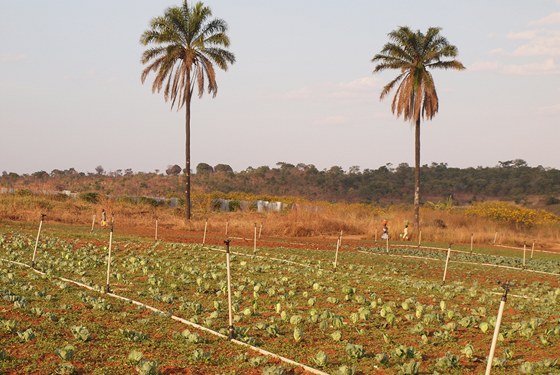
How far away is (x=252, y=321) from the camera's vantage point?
12805 mm

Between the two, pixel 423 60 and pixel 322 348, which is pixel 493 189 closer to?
pixel 423 60

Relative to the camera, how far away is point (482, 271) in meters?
25.8

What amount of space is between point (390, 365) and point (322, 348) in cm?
131

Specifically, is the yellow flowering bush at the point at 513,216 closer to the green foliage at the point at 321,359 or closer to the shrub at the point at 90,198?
the shrub at the point at 90,198

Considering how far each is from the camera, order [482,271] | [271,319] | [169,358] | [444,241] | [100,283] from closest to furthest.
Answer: [169,358], [271,319], [100,283], [482,271], [444,241]

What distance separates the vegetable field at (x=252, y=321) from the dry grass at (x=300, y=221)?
70.8 feet

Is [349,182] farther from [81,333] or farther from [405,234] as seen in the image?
[81,333]

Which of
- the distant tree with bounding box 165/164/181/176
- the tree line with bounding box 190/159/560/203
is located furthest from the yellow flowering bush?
the distant tree with bounding box 165/164/181/176

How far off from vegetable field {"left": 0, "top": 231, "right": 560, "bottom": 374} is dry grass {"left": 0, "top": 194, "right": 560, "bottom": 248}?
2159 centimetres

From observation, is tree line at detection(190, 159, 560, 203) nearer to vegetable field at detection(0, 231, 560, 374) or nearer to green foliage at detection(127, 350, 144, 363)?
vegetable field at detection(0, 231, 560, 374)

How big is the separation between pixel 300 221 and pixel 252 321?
32.4 metres

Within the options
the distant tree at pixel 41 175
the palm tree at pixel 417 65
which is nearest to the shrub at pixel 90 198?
the palm tree at pixel 417 65

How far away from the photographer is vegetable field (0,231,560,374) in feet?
31.8

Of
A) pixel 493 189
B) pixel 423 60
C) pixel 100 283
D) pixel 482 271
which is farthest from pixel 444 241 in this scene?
pixel 493 189
